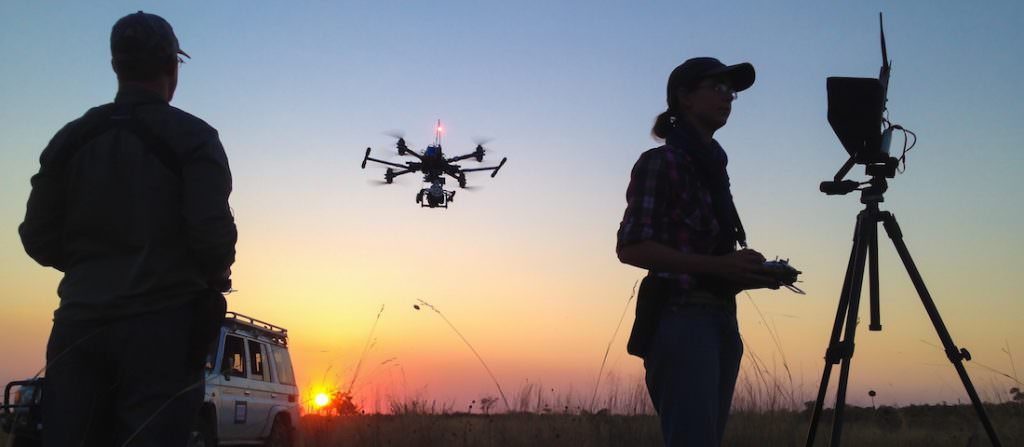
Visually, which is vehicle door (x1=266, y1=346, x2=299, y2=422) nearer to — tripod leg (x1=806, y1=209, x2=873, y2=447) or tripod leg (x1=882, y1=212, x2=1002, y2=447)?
tripod leg (x1=806, y1=209, x2=873, y2=447)

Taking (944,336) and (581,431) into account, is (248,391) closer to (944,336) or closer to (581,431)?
(581,431)

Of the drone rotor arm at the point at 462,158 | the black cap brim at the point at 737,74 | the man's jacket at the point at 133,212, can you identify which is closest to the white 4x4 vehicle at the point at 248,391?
the man's jacket at the point at 133,212

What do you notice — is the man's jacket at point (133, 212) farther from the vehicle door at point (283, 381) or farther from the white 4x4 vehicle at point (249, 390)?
the vehicle door at point (283, 381)

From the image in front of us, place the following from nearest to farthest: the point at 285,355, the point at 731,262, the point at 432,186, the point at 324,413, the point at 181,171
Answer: the point at 181,171 < the point at 731,262 < the point at 324,413 < the point at 285,355 < the point at 432,186

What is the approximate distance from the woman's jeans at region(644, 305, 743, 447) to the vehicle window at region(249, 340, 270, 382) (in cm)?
752

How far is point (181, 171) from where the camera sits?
2.48 m

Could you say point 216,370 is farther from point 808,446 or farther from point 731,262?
point 731,262

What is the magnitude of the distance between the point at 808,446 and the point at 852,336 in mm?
555

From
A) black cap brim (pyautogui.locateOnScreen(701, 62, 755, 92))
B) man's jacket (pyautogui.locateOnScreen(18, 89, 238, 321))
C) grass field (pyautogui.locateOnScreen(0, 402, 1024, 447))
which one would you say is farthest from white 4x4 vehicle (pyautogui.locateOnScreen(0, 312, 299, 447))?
black cap brim (pyautogui.locateOnScreen(701, 62, 755, 92))

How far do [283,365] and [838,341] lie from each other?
837 cm

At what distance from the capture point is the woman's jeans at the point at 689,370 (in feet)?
8.51

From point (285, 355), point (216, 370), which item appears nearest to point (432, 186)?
point (285, 355)

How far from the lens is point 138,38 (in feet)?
8.45

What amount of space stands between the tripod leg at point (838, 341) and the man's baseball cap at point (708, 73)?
1.14 metres
